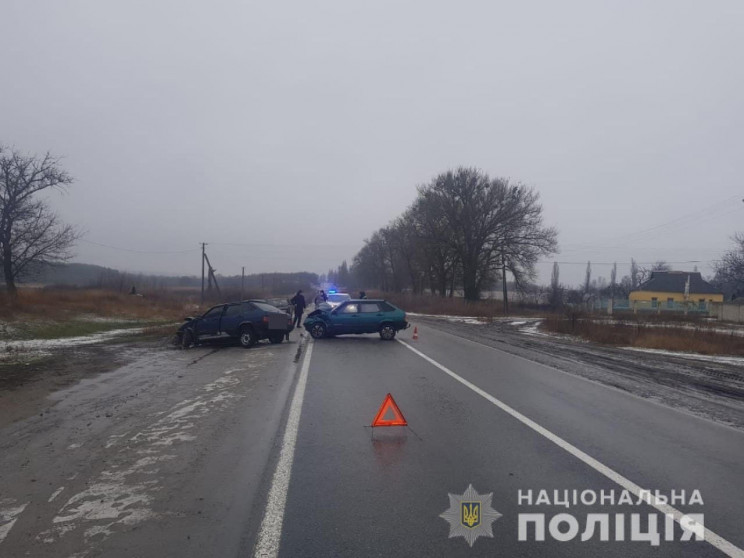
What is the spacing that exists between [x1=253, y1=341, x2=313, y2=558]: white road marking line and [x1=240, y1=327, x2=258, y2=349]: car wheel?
36.3 feet

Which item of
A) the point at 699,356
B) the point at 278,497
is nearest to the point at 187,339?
the point at 278,497

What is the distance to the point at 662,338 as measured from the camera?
22984mm

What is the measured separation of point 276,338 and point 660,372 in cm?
1239

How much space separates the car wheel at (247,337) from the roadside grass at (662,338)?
47.4ft

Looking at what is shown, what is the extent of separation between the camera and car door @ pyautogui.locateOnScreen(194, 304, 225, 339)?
787 inches

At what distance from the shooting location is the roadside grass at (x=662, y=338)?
2131cm

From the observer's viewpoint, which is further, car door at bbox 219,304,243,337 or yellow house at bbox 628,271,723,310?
yellow house at bbox 628,271,723,310

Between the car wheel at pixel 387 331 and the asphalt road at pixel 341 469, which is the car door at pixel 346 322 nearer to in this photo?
the car wheel at pixel 387 331

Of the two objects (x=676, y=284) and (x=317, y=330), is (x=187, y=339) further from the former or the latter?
(x=676, y=284)

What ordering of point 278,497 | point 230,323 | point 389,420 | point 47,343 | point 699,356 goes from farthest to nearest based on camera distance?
point 47,343
point 230,323
point 699,356
point 389,420
point 278,497

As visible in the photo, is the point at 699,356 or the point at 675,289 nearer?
the point at 699,356

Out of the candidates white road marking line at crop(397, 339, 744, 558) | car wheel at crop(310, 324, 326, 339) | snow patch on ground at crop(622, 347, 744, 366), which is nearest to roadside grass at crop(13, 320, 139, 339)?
car wheel at crop(310, 324, 326, 339)

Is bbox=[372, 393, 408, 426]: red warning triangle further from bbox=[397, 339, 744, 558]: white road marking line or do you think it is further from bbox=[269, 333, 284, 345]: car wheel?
bbox=[269, 333, 284, 345]: car wheel

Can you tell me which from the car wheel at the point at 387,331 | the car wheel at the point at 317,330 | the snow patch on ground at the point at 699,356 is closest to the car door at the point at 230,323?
the car wheel at the point at 317,330
